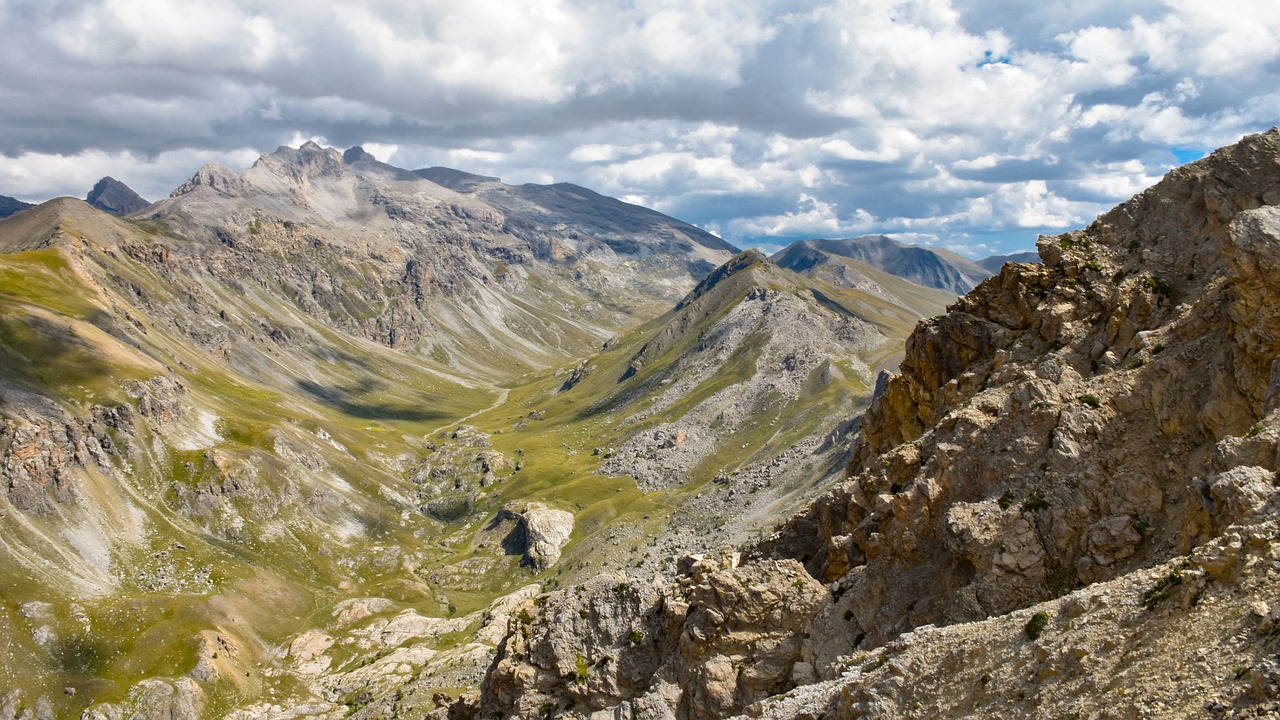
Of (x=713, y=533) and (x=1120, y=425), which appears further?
(x=713, y=533)

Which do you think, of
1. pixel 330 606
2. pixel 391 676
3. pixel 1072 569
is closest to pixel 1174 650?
pixel 1072 569

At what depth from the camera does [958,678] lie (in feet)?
85.1

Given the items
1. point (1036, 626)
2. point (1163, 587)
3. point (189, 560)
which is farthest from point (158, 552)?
point (1163, 587)

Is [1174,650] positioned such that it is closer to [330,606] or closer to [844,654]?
[844,654]

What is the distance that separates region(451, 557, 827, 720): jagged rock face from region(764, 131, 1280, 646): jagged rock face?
13.5 ft

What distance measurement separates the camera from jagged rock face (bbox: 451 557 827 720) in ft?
124

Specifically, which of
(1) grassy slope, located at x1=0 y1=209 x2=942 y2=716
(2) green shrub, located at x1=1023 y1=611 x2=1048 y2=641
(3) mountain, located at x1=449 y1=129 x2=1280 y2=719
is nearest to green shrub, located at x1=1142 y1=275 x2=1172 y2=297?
(3) mountain, located at x1=449 y1=129 x2=1280 y2=719

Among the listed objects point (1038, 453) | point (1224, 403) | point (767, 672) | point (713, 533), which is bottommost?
point (713, 533)

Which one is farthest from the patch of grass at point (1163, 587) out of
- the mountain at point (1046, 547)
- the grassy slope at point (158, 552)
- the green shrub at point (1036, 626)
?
→ the grassy slope at point (158, 552)

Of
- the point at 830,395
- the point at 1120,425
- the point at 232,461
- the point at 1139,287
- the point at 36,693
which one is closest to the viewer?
the point at 1120,425

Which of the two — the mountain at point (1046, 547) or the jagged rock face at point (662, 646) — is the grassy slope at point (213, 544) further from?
the mountain at point (1046, 547)

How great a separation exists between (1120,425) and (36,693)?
452 ft

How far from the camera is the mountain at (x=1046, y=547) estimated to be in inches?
863

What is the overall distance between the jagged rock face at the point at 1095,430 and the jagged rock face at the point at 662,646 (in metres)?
4.12
